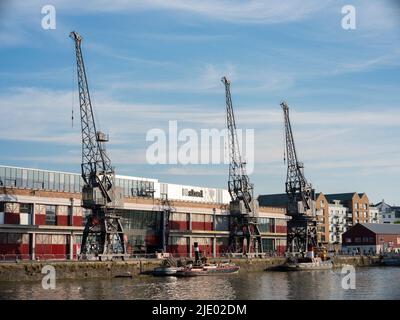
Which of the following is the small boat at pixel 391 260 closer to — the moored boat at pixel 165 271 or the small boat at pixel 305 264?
the small boat at pixel 305 264

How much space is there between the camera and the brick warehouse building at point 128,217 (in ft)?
306

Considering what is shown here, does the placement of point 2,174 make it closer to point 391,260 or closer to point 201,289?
point 201,289

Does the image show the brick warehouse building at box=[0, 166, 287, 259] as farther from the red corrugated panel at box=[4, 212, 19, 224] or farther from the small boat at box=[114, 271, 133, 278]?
the small boat at box=[114, 271, 133, 278]

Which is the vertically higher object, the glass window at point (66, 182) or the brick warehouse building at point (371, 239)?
the glass window at point (66, 182)

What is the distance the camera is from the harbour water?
61344 millimetres

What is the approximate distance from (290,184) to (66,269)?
208 ft

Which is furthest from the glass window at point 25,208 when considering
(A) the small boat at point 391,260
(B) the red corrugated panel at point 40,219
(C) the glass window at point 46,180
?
(A) the small boat at point 391,260

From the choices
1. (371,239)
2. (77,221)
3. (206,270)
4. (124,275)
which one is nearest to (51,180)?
(77,221)

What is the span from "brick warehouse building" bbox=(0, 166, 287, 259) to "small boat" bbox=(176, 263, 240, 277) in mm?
17203

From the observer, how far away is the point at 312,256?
116 meters

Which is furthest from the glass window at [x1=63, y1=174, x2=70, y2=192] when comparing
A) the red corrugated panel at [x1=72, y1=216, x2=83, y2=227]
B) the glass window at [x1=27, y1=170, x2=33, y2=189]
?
the red corrugated panel at [x1=72, y1=216, x2=83, y2=227]

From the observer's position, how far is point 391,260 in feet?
458

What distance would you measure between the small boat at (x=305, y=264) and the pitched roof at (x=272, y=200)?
59812 millimetres
